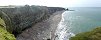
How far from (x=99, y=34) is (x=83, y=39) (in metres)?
2.43

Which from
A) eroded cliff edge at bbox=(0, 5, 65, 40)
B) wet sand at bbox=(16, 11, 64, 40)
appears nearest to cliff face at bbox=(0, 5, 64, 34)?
eroded cliff edge at bbox=(0, 5, 65, 40)

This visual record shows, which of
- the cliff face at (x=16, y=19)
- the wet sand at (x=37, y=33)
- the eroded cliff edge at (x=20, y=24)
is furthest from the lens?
the wet sand at (x=37, y=33)

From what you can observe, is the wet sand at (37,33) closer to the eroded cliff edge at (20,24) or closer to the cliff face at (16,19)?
the eroded cliff edge at (20,24)

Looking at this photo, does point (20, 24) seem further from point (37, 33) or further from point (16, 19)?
point (37, 33)

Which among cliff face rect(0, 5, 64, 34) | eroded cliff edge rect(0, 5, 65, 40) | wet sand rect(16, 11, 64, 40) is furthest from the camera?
wet sand rect(16, 11, 64, 40)

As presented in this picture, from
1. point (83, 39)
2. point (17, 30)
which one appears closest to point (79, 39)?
point (83, 39)

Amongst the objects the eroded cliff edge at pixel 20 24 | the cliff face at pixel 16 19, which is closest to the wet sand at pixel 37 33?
the eroded cliff edge at pixel 20 24

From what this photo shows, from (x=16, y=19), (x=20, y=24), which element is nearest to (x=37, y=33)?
(x=20, y=24)

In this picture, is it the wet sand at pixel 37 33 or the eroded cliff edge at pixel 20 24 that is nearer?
the eroded cliff edge at pixel 20 24

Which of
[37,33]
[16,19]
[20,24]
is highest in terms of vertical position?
[16,19]

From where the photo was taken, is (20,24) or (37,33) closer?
(37,33)

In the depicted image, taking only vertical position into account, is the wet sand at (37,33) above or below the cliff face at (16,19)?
below

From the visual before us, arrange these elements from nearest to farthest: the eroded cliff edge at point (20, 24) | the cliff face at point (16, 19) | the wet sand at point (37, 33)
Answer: the cliff face at point (16, 19) → the eroded cliff edge at point (20, 24) → the wet sand at point (37, 33)

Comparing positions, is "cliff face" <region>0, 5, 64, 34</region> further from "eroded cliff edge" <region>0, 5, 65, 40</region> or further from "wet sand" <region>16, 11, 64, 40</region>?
"wet sand" <region>16, 11, 64, 40</region>
